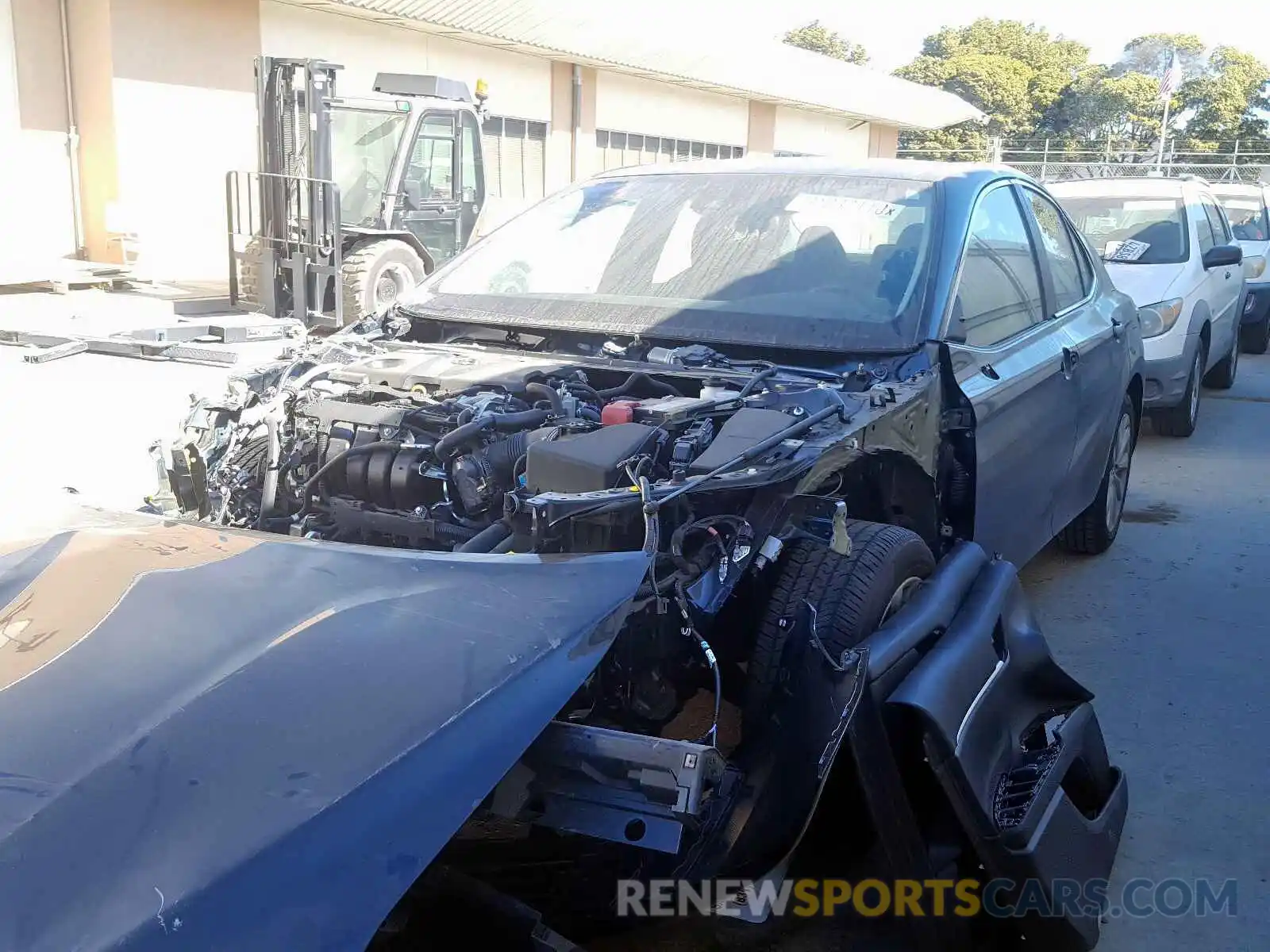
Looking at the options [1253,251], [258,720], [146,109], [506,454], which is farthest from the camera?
[146,109]

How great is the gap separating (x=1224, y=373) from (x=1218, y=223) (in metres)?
1.28

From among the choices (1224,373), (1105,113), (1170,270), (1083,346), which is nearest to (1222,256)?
Result: (1170,270)

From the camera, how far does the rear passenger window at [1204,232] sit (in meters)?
8.53

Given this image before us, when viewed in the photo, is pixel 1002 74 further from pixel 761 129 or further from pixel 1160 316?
pixel 1160 316

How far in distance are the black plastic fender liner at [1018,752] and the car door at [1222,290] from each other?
6293mm

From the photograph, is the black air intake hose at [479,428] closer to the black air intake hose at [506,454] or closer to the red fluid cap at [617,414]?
the black air intake hose at [506,454]

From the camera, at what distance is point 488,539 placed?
255cm

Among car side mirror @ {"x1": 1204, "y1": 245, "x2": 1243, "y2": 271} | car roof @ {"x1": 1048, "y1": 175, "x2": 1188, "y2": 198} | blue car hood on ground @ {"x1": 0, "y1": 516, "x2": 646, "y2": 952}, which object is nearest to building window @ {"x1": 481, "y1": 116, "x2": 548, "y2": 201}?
car roof @ {"x1": 1048, "y1": 175, "x2": 1188, "y2": 198}

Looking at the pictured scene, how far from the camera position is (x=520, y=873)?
87.0 inches

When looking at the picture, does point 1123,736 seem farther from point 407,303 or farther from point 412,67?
point 412,67

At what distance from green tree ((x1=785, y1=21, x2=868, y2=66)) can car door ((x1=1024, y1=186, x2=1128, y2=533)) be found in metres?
61.9

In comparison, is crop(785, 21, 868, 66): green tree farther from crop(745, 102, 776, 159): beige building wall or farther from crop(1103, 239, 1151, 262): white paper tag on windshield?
crop(1103, 239, 1151, 262): white paper tag on windshield

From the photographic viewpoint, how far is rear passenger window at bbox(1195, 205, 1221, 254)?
853 centimetres

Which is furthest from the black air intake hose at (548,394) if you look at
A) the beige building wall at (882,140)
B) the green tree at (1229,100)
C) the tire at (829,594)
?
the green tree at (1229,100)
